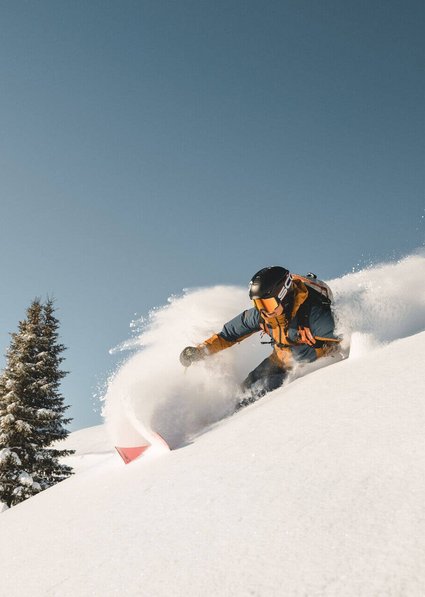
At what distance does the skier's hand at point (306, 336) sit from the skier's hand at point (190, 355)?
1604 mm

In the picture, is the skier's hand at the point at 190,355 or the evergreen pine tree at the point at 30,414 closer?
the skier's hand at the point at 190,355

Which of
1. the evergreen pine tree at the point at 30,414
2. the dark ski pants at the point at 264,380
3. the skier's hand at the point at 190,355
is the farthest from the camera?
the evergreen pine tree at the point at 30,414

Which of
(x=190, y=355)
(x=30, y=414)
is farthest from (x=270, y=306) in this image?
(x=30, y=414)

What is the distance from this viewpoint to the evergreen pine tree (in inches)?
499

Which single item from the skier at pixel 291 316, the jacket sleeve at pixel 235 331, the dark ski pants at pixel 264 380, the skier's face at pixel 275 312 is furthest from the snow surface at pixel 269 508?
the jacket sleeve at pixel 235 331

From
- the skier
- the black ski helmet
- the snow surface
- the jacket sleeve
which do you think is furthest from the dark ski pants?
the snow surface

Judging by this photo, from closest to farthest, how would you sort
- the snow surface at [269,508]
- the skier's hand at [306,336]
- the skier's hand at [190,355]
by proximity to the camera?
the snow surface at [269,508] < the skier's hand at [306,336] < the skier's hand at [190,355]

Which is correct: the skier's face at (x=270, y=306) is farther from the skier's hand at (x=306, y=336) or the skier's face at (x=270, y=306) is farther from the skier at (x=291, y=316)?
the skier's hand at (x=306, y=336)

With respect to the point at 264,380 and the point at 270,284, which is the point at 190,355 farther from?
the point at 270,284

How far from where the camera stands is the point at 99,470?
4.43 meters

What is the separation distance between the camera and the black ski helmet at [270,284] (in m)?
5.15

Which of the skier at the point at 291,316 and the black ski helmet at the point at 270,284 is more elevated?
the black ski helmet at the point at 270,284

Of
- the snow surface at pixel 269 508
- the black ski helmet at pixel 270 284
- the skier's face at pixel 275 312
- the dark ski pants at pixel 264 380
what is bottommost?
the snow surface at pixel 269 508

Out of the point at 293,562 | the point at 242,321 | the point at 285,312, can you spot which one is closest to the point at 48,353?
the point at 242,321
